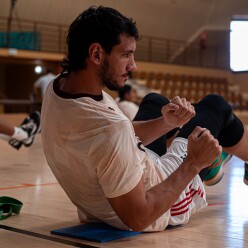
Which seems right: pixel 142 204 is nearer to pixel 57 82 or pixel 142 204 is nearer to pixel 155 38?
pixel 57 82

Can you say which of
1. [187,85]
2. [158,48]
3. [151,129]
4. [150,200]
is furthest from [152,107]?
[158,48]

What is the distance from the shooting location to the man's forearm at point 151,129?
220cm

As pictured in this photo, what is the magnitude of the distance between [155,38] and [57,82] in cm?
1423

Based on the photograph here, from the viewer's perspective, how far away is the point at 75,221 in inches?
88.9

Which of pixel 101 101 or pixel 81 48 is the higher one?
pixel 81 48

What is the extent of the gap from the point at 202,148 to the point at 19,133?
3313 mm

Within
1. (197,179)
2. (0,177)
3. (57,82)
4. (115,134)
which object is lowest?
(0,177)

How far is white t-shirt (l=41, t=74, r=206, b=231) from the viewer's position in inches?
66.8

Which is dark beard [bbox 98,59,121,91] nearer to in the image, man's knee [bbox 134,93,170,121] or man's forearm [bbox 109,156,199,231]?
man's forearm [bbox 109,156,199,231]

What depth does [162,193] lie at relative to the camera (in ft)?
5.90

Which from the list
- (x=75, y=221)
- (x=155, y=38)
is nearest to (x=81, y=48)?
(x=75, y=221)

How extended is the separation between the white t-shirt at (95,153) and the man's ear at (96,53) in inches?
5.1

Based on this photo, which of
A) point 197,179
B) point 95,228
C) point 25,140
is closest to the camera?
point 95,228

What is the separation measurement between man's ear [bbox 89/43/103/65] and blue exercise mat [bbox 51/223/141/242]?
60 cm
